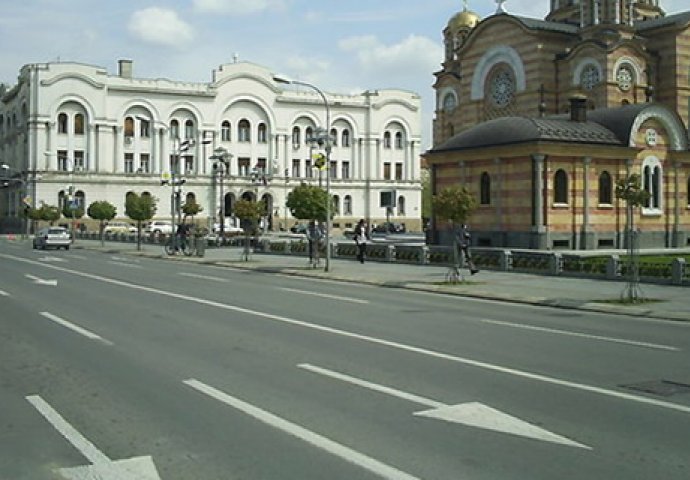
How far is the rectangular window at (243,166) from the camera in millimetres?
100250

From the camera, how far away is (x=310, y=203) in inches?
1401

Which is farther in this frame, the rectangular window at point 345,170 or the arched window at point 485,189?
the rectangular window at point 345,170

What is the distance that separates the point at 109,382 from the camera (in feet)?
32.4

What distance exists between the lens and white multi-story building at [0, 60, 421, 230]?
89.9 meters

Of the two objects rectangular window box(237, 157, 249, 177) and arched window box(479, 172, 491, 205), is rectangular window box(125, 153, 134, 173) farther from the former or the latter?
arched window box(479, 172, 491, 205)

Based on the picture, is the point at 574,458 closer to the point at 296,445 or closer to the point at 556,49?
the point at 296,445

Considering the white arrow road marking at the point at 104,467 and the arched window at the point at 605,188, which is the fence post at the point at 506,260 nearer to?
the arched window at the point at 605,188

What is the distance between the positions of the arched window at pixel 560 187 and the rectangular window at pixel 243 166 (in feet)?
212

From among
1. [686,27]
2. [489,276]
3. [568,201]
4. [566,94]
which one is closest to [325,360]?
[489,276]

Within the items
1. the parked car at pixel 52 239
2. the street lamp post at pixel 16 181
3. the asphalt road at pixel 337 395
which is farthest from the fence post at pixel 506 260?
the street lamp post at pixel 16 181

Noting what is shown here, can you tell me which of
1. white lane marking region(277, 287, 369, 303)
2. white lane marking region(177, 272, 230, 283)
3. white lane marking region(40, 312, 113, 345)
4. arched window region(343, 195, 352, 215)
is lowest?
white lane marking region(40, 312, 113, 345)

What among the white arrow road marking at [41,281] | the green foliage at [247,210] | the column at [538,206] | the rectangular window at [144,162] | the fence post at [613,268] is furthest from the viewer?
the rectangular window at [144,162]

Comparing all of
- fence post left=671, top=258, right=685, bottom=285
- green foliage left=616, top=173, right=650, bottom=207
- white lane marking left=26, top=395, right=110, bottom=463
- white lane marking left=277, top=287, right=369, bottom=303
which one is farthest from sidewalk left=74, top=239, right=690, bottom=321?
white lane marking left=26, top=395, right=110, bottom=463

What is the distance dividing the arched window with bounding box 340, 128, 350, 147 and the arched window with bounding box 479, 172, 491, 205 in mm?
65280
